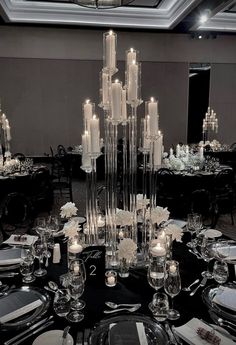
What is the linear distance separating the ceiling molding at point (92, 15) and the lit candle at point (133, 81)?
6.46 meters

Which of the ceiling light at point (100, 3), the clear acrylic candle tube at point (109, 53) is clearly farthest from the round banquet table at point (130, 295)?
the ceiling light at point (100, 3)

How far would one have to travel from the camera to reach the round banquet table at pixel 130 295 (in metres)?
1.34

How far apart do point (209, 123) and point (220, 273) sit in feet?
27.1

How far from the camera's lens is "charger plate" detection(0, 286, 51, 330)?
51.9 inches

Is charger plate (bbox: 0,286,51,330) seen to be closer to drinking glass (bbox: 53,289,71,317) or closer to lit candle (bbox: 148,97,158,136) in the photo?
drinking glass (bbox: 53,289,71,317)

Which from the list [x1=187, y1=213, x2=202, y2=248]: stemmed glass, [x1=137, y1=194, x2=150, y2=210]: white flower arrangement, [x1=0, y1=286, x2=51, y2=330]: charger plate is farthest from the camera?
[x1=187, y1=213, x2=202, y2=248]: stemmed glass

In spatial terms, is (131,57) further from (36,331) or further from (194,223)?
(36,331)

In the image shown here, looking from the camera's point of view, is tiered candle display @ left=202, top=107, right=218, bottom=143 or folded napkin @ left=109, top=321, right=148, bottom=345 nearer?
folded napkin @ left=109, top=321, right=148, bottom=345

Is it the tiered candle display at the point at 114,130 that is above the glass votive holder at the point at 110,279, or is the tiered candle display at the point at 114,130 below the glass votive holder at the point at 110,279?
above

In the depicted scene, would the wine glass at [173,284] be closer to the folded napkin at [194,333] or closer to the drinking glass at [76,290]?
the folded napkin at [194,333]

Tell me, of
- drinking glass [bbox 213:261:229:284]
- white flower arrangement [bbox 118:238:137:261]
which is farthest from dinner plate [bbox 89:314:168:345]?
drinking glass [bbox 213:261:229:284]

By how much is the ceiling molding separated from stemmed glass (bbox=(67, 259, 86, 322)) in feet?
24.0

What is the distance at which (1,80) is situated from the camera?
877 cm

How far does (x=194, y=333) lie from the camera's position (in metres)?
1.25
